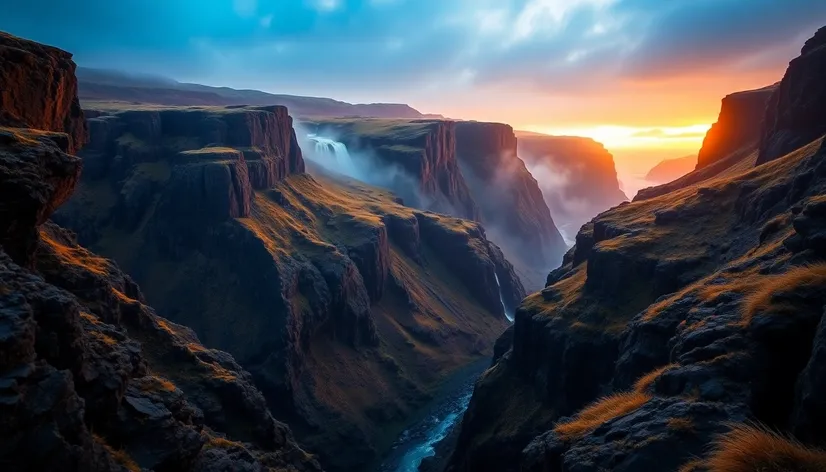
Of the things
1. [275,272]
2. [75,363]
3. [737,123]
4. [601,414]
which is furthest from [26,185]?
[737,123]

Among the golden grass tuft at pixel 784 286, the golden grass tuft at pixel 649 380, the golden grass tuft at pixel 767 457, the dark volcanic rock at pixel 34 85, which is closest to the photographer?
the golden grass tuft at pixel 767 457

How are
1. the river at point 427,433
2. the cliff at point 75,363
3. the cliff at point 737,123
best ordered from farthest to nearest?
the cliff at point 737,123 < the river at point 427,433 < the cliff at point 75,363

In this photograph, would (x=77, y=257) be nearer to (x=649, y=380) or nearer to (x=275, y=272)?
(x=649, y=380)

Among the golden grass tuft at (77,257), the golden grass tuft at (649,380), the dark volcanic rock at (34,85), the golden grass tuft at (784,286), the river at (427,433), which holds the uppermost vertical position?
the dark volcanic rock at (34,85)

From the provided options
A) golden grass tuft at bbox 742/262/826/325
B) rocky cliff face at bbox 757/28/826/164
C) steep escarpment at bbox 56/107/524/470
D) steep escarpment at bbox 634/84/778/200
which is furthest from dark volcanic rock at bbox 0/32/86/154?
steep escarpment at bbox 634/84/778/200

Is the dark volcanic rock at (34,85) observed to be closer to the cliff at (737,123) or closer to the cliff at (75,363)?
the cliff at (75,363)

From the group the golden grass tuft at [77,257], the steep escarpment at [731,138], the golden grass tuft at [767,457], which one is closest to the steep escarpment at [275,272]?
the golden grass tuft at [77,257]
